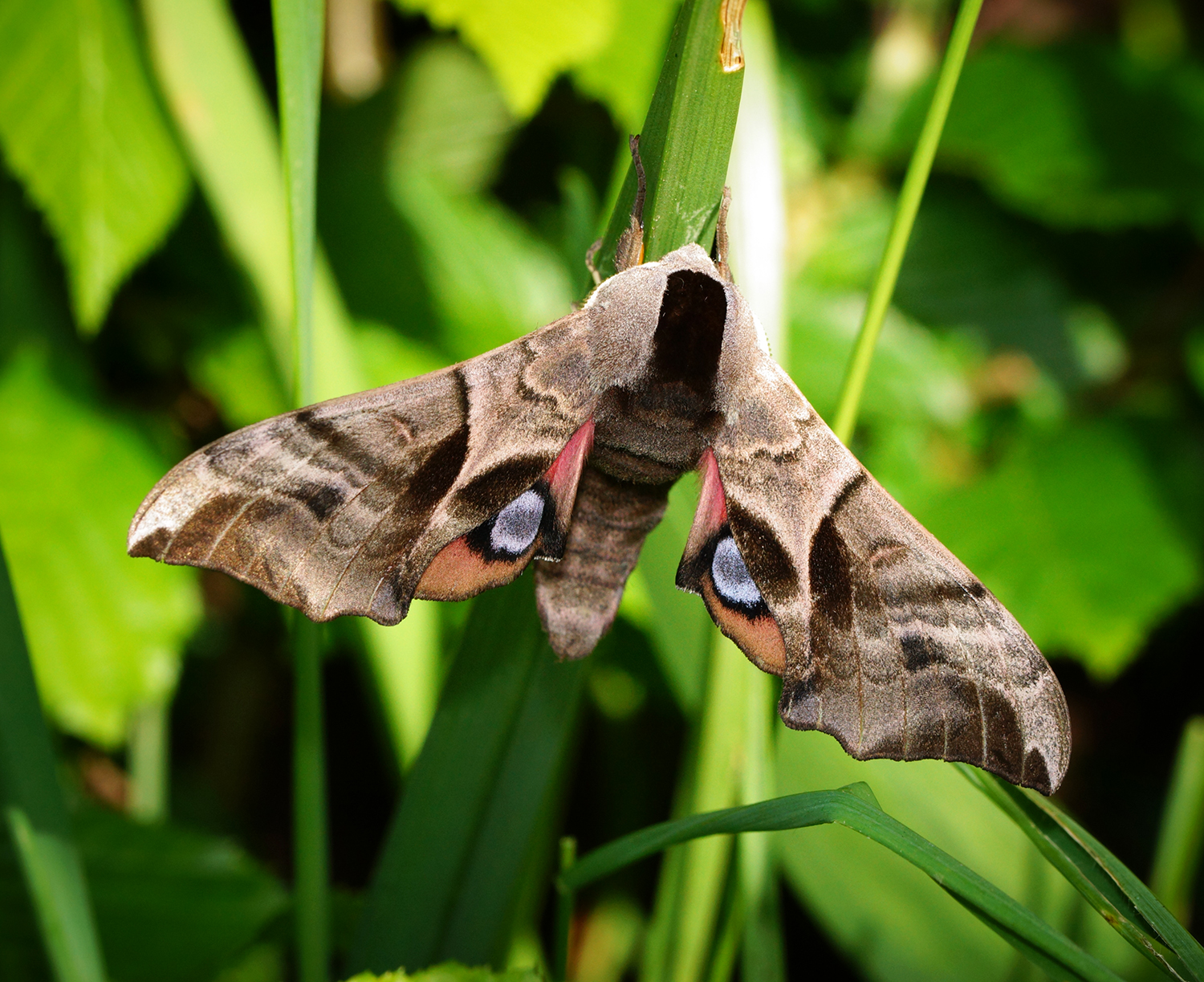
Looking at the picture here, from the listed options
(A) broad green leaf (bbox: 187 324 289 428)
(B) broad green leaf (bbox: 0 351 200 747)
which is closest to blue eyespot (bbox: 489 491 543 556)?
(A) broad green leaf (bbox: 187 324 289 428)

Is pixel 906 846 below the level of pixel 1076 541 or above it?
above

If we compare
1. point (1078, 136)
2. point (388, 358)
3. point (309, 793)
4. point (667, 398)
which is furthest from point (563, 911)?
point (1078, 136)

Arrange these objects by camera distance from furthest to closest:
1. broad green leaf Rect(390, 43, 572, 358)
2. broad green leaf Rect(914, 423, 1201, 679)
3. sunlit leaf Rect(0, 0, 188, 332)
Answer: broad green leaf Rect(390, 43, 572, 358)
broad green leaf Rect(914, 423, 1201, 679)
sunlit leaf Rect(0, 0, 188, 332)

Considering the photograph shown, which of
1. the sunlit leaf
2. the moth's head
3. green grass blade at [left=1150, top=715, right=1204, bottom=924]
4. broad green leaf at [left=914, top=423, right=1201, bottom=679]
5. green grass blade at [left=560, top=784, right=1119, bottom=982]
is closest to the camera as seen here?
green grass blade at [left=560, top=784, right=1119, bottom=982]

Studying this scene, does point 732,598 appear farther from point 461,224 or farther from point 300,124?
point 461,224

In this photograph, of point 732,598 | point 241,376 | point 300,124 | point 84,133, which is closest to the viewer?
point 300,124

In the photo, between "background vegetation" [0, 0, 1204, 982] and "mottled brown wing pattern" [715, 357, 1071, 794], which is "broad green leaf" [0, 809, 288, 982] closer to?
"background vegetation" [0, 0, 1204, 982]

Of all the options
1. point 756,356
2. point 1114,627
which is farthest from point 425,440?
point 1114,627
